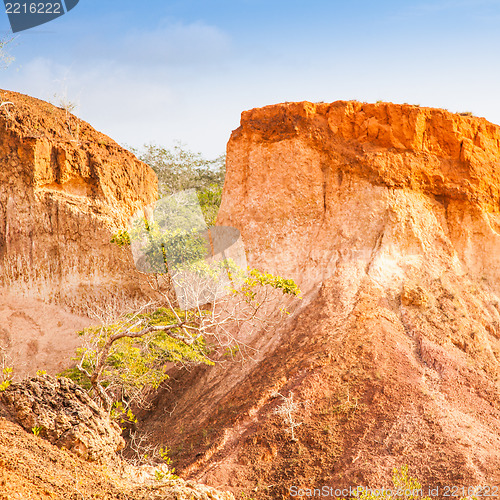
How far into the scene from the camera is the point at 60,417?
6.94 m

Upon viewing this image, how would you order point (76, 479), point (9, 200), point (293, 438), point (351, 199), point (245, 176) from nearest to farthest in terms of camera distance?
point (76, 479)
point (293, 438)
point (351, 199)
point (245, 176)
point (9, 200)

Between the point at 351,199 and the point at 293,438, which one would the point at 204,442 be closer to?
the point at 293,438

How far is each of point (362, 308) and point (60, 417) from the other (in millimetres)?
9142

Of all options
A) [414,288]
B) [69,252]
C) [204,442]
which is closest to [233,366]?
[204,442]

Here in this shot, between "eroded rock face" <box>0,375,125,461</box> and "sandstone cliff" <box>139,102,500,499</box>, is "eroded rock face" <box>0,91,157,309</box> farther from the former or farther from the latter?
"eroded rock face" <box>0,375,125,461</box>

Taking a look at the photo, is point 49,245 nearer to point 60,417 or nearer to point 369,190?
point 369,190

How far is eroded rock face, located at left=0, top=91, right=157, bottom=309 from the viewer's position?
19.1 metres

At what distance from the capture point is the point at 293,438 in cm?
1128

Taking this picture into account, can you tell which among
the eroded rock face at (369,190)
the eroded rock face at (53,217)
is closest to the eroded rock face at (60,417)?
the eroded rock face at (369,190)

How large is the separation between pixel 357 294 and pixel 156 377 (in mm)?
5680

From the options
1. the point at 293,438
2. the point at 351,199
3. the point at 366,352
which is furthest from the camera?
the point at 351,199

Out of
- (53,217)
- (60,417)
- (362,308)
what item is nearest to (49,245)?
(53,217)

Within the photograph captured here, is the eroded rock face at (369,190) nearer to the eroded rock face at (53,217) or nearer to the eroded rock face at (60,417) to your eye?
the eroded rock face at (53,217)

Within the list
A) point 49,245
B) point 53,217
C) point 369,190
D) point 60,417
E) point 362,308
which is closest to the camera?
point 60,417
